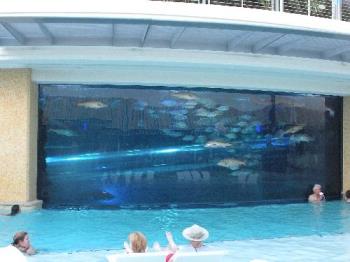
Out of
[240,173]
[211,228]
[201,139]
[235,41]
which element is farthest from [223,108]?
[211,228]

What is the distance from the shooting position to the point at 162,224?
12.2 meters

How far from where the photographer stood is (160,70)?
50.8ft

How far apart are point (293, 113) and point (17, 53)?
946 centimetres

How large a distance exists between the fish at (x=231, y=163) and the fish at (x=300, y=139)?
2.17m

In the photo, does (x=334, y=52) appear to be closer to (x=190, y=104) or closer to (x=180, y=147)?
(x=190, y=104)

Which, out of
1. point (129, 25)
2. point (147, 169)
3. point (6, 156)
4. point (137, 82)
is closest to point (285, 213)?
point (147, 169)

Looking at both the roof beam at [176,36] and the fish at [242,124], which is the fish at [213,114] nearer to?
the fish at [242,124]

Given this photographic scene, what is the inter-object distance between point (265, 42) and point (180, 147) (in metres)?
4.72

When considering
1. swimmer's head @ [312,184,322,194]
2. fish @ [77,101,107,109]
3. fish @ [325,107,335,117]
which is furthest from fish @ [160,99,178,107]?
fish @ [325,107,335,117]

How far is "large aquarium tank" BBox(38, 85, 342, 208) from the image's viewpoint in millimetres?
15766

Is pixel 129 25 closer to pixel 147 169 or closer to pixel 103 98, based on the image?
pixel 103 98

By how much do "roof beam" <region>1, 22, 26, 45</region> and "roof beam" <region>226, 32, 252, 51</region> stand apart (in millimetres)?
5254

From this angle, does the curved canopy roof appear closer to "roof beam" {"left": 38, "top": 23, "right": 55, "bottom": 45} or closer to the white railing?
"roof beam" {"left": 38, "top": 23, "right": 55, "bottom": 45}

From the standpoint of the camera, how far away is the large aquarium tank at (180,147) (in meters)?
15.8
